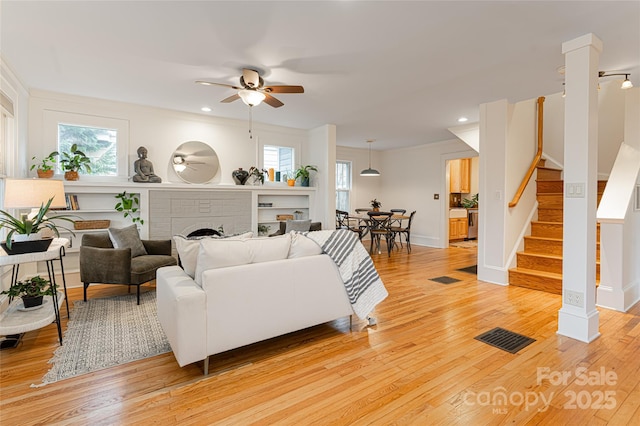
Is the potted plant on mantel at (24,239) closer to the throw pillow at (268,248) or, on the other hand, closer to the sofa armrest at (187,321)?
the sofa armrest at (187,321)

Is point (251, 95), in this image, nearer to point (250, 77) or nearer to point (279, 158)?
point (250, 77)

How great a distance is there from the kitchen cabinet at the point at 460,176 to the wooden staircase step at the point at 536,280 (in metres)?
5.13

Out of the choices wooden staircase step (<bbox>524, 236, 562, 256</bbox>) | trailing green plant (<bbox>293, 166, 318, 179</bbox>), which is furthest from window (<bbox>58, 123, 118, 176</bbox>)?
wooden staircase step (<bbox>524, 236, 562, 256</bbox>)

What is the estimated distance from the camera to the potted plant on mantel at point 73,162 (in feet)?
13.6


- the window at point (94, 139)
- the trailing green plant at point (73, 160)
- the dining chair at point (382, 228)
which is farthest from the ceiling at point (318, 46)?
the dining chair at point (382, 228)

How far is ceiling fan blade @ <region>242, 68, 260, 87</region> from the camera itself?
3.29 metres

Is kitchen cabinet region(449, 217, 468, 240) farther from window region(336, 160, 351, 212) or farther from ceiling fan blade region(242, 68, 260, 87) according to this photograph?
ceiling fan blade region(242, 68, 260, 87)

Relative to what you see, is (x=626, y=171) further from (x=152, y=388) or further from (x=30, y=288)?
(x=30, y=288)

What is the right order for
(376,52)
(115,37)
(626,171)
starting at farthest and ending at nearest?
(626,171) < (376,52) < (115,37)

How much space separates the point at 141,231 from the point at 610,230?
579 centimetres

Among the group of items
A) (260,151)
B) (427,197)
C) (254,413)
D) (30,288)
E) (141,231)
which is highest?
(260,151)

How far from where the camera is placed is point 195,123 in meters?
5.28

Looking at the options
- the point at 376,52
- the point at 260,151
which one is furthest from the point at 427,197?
the point at 376,52

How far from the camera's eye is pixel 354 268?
8.97ft
